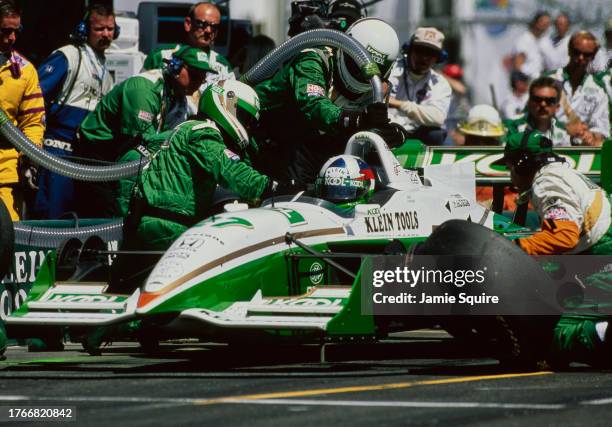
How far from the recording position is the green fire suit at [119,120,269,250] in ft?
33.2

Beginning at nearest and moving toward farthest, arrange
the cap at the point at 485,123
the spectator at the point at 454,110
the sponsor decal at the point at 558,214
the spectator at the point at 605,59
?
the sponsor decal at the point at 558,214 < the cap at the point at 485,123 < the spectator at the point at 605,59 < the spectator at the point at 454,110

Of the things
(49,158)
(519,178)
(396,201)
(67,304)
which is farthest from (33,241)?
(519,178)

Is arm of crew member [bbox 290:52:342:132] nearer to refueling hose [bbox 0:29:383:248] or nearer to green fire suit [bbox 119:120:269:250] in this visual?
refueling hose [bbox 0:29:383:248]

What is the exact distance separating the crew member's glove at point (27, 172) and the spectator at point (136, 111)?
470mm

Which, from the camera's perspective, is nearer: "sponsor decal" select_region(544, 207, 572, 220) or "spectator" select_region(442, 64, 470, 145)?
"sponsor decal" select_region(544, 207, 572, 220)

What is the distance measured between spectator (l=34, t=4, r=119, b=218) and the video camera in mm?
1507

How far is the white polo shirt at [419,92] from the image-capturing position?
14.5 meters

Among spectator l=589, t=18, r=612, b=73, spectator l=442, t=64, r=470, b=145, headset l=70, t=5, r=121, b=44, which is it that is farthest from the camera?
spectator l=442, t=64, r=470, b=145

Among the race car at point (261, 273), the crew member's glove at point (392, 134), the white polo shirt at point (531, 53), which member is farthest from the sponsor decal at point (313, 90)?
the white polo shirt at point (531, 53)

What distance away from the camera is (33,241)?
435 inches

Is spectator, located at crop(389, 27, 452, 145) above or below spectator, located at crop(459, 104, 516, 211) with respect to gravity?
above

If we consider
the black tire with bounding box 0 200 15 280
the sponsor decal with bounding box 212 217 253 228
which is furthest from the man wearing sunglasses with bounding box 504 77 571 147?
the black tire with bounding box 0 200 15 280

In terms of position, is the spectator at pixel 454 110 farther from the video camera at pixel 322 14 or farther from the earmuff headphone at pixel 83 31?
the earmuff headphone at pixel 83 31

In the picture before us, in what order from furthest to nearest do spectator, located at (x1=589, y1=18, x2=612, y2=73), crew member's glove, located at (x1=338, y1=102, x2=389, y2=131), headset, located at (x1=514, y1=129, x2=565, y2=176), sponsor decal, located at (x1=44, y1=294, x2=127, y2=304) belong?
spectator, located at (x1=589, y1=18, x2=612, y2=73)
crew member's glove, located at (x1=338, y1=102, x2=389, y2=131)
headset, located at (x1=514, y1=129, x2=565, y2=176)
sponsor decal, located at (x1=44, y1=294, x2=127, y2=304)
